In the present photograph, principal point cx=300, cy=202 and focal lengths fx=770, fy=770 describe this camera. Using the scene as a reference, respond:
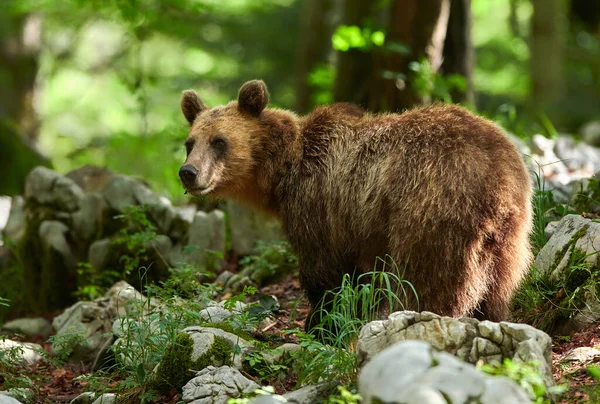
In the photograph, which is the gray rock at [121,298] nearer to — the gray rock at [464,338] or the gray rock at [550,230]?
the gray rock at [464,338]

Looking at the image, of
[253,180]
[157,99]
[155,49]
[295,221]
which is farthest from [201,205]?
[155,49]

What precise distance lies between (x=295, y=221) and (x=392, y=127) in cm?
120

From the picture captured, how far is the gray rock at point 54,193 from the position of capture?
10.2 meters

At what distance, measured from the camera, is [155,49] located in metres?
30.2

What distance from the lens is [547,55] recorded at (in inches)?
661

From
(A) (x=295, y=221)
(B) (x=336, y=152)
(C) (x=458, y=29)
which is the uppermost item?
(C) (x=458, y=29)

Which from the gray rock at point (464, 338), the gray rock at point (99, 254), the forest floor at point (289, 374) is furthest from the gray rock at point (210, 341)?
the gray rock at point (99, 254)

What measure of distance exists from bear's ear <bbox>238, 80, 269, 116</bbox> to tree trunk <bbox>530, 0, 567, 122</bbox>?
10.4 meters

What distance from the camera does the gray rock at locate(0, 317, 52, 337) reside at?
8.70m

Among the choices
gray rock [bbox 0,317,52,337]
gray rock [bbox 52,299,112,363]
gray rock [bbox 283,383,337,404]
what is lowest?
gray rock [bbox 0,317,52,337]

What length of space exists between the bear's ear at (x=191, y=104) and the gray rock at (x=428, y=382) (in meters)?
4.71

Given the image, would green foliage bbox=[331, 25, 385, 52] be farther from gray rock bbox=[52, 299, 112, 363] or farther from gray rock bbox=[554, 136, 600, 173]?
gray rock bbox=[52, 299, 112, 363]

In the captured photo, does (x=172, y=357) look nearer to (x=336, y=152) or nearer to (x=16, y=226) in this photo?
(x=336, y=152)

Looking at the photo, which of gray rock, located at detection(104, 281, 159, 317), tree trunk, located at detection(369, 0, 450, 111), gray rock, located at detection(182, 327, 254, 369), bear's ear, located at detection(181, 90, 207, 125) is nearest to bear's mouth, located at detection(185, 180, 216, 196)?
bear's ear, located at detection(181, 90, 207, 125)
